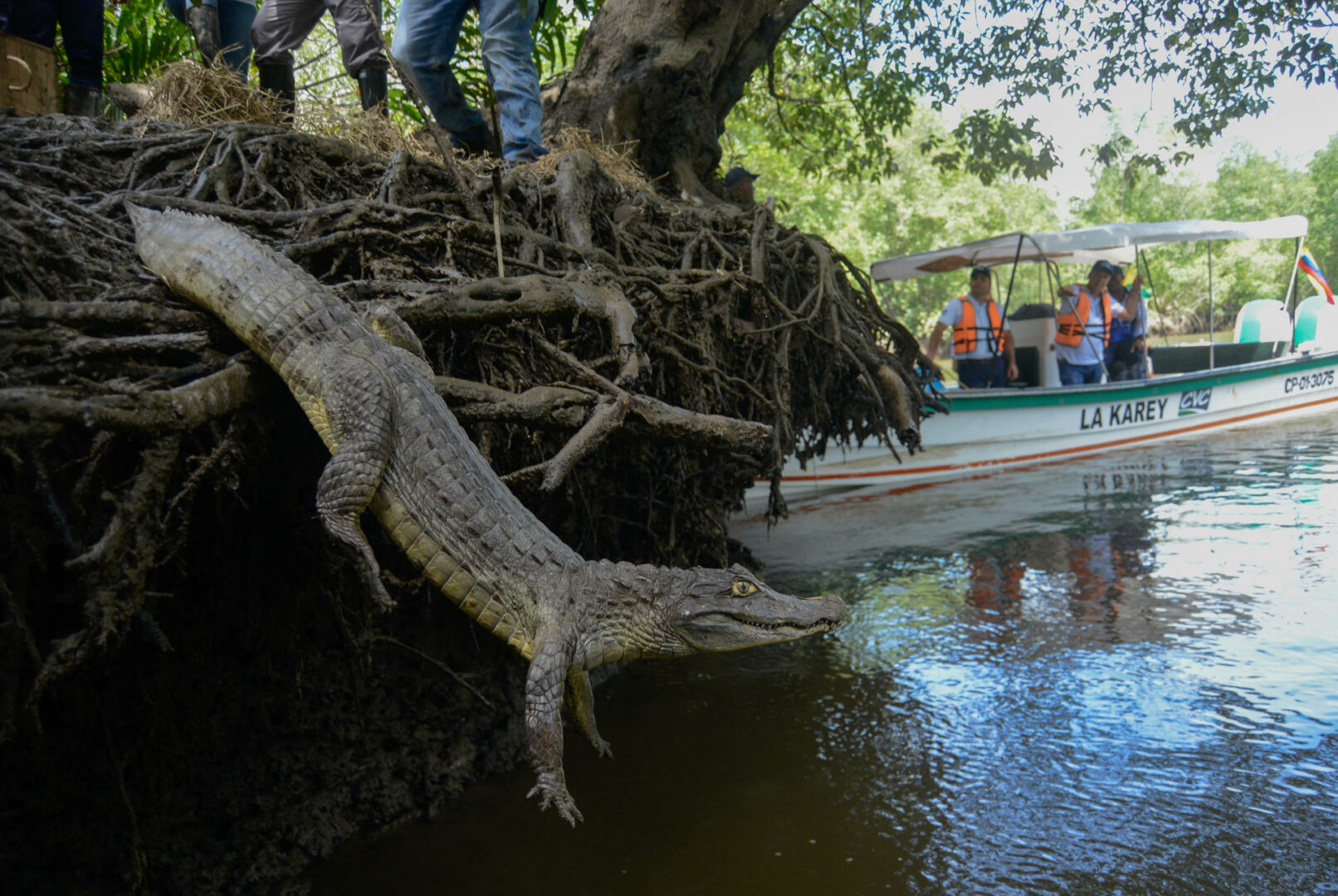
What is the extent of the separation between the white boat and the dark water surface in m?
3.28

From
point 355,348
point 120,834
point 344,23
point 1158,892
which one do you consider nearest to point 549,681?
point 355,348

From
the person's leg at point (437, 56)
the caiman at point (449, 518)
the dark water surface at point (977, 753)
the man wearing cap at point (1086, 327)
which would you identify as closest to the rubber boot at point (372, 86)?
the person's leg at point (437, 56)

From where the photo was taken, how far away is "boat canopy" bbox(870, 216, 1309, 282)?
10570 millimetres

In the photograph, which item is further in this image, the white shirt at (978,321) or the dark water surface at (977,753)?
the white shirt at (978,321)

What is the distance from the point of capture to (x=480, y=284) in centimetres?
316

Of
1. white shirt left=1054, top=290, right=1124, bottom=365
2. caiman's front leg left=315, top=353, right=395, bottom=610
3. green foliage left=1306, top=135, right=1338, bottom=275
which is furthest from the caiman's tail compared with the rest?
green foliage left=1306, top=135, right=1338, bottom=275

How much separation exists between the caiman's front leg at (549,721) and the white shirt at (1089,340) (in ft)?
33.2

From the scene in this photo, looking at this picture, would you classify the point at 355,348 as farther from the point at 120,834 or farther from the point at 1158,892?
the point at 1158,892

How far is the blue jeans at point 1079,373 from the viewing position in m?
11.2

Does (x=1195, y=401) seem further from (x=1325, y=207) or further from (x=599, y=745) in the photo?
(x=1325, y=207)

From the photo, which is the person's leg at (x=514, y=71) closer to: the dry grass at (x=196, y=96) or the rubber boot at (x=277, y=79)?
the rubber boot at (x=277, y=79)

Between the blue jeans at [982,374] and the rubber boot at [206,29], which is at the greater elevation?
the rubber boot at [206,29]

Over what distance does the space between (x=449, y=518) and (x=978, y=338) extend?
375 inches

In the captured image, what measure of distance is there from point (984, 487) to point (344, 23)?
7543 millimetres
